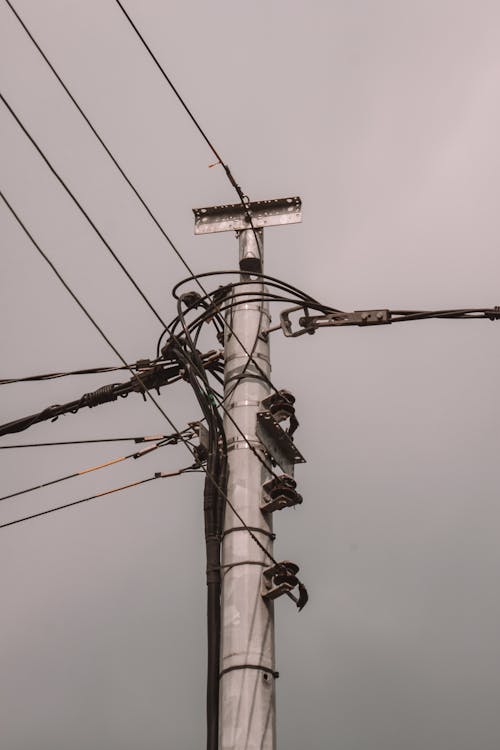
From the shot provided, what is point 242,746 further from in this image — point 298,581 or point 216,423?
point 216,423

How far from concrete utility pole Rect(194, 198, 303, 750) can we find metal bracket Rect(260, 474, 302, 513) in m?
0.07

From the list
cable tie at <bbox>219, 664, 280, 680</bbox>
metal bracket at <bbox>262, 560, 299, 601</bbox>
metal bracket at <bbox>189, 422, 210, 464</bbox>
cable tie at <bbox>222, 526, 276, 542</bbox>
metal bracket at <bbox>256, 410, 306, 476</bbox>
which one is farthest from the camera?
metal bracket at <bbox>189, 422, 210, 464</bbox>

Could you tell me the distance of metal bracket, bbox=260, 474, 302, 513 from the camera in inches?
298

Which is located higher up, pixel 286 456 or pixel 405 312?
pixel 405 312

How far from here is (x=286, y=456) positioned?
8.23 metres

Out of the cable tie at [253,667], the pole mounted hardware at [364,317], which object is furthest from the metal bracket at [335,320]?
the cable tie at [253,667]

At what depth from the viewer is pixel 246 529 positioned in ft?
24.6

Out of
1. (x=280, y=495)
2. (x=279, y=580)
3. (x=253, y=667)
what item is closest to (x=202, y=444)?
(x=280, y=495)

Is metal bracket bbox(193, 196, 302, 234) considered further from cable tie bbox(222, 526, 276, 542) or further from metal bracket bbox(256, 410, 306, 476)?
cable tie bbox(222, 526, 276, 542)

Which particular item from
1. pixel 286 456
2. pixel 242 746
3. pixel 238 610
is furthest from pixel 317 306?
pixel 242 746

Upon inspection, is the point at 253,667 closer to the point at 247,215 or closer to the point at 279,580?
the point at 279,580

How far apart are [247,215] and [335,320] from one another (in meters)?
1.53

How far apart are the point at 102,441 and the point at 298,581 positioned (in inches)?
146

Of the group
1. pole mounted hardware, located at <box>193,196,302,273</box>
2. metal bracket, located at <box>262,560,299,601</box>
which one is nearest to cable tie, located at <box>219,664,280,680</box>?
metal bracket, located at <box>262,560,299,601</box>
